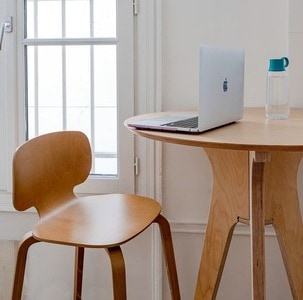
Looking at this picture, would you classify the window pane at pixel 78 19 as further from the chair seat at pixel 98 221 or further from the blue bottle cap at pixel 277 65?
the blue bottle cap at pixel 277 65

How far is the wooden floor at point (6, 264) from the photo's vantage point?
2104mm

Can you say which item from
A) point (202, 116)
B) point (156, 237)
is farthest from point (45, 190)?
point (202, 116)

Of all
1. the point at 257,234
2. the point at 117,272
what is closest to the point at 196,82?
the point at 257,234

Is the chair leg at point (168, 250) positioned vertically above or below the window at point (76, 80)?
below

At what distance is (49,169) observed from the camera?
5.53ft

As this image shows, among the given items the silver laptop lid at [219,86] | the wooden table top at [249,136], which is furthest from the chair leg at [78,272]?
the silver laptop lid at [219,86]

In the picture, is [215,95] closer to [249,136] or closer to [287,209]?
[249,136]

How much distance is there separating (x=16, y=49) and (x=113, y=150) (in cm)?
59

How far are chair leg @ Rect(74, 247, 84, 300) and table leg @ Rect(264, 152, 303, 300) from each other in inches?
29.9

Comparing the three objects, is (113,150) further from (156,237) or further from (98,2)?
(98,2)

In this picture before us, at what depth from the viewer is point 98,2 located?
1967 mm

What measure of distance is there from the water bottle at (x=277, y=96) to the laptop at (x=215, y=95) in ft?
0.43

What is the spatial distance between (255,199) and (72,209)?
0.67 metres

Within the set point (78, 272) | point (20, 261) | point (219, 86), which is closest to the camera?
point (219, 86)
